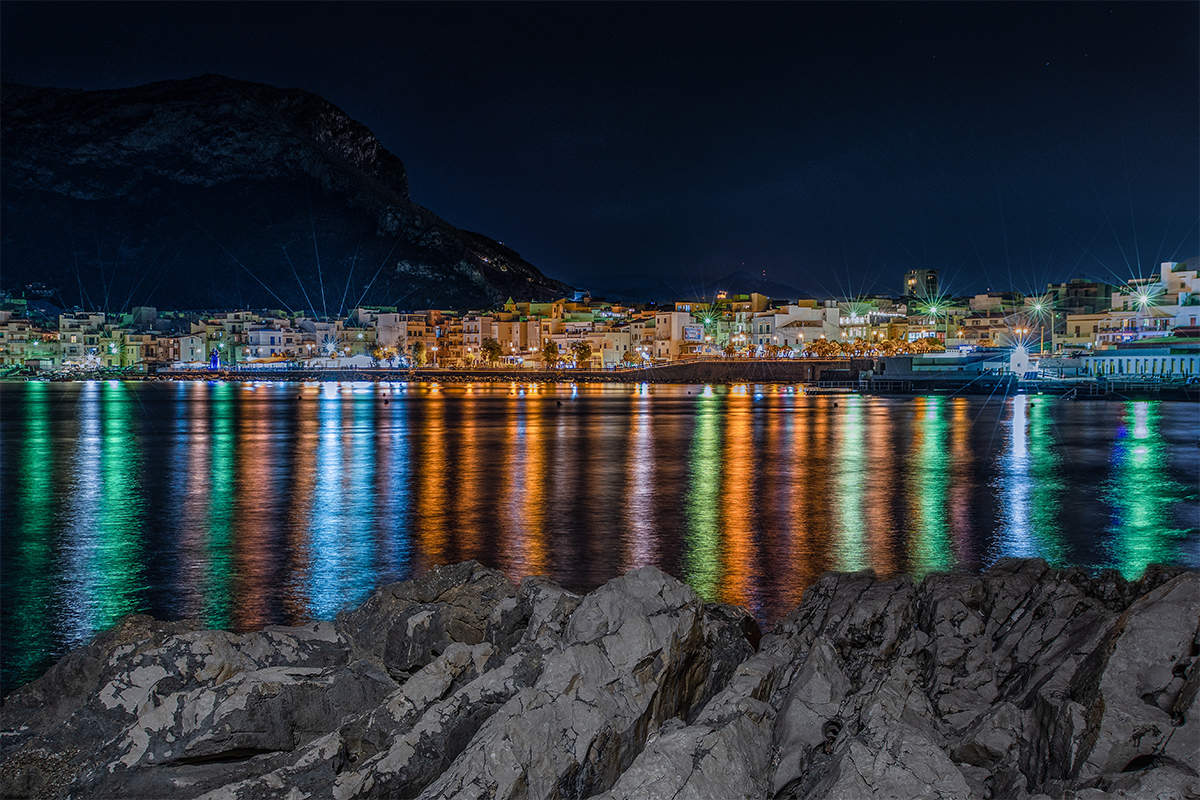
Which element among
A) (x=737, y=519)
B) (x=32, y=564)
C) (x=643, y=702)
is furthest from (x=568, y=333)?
(x=643, y=702)

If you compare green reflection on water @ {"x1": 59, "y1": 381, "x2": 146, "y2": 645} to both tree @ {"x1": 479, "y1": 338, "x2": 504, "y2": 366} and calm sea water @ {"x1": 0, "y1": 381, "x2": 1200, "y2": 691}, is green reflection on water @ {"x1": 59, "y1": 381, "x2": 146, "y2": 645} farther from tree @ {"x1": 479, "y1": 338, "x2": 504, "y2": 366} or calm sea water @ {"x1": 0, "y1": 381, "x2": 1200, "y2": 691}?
tree @ {"x1": 479, "y1": 338, "x2": 504, "y2": 366}

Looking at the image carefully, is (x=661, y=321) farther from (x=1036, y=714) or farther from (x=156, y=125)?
(x=156, y=125)

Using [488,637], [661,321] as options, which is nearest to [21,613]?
[488,637]

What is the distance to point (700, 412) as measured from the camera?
4709 centimetres

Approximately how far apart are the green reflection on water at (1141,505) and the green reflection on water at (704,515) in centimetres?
492

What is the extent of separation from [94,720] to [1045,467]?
23027 mm

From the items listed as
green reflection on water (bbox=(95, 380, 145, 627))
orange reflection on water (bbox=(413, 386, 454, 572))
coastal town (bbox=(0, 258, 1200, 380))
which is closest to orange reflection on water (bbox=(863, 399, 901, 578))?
orange reflection on water (bbox=(413, 386, 454, 572))

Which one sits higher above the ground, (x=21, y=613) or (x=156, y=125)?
(x=156, y=125)

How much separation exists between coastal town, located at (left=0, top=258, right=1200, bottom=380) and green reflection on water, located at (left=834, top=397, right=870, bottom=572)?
54.0m

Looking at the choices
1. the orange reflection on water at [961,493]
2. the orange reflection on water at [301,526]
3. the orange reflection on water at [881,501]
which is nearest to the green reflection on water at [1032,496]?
the orange reflection on water at [961,493]

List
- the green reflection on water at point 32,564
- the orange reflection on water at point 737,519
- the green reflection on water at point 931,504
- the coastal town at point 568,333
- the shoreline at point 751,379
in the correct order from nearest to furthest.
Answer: the green reflection on water at point 32,564, the orange reflection on water at point 737,519, the green reflection on water at point 931,504, the shoreline at point 751,379, the coastal town at point 568,333

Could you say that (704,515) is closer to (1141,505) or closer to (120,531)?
(1141,505)

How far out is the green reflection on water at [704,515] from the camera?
1118 cm

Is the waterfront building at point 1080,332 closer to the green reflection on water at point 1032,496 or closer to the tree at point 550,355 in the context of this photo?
the tree at point 550,355
